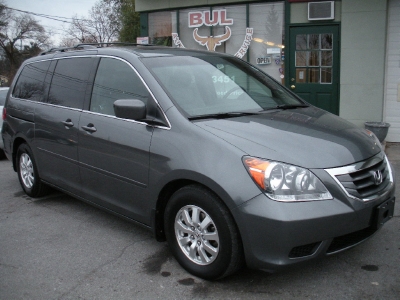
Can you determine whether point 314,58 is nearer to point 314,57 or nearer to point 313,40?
point 314,57

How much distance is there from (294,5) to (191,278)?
746cm

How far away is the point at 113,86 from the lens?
4.19 meters

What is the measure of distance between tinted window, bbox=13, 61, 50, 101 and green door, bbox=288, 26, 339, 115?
5752 mm

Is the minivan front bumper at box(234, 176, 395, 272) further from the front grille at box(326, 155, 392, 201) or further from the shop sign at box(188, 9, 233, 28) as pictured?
the shop sign at box(188, 9, 233, 28)

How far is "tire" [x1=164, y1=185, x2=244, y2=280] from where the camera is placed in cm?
308

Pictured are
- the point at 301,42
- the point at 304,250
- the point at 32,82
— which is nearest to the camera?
the point at 304,250

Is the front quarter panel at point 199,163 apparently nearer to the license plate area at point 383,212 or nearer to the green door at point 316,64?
the license plate area at point 383,212

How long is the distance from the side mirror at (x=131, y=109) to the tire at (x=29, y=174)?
2261 millimetres

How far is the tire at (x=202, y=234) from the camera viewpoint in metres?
3.08

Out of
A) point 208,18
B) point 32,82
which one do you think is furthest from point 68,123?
point 208,18

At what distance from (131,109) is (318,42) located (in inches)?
269

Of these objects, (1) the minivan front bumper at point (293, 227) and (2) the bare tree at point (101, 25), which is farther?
(2) the bare tree at point (101, 25)

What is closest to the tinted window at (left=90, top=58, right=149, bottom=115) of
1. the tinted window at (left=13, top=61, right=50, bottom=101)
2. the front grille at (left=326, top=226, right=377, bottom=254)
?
the tinted window at (left=13, top=61, right=50, bottom=101)

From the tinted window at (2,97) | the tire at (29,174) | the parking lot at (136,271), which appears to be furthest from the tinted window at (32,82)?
the tinted window at (2,97)
